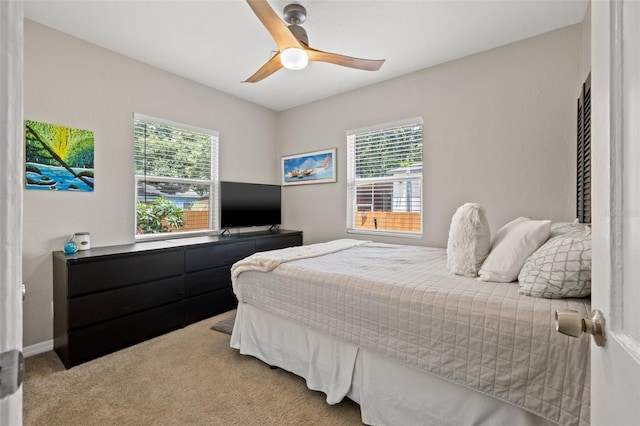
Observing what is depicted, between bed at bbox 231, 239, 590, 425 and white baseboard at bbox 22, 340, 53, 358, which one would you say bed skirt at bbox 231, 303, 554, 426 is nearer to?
bed at bbox 231, 239, 590, 425

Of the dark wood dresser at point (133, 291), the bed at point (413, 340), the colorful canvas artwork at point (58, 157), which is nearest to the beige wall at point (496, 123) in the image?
the bed at point (413, 340)

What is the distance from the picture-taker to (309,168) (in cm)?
427

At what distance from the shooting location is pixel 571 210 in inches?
98.3

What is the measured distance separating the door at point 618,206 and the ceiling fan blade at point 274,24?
1.59 meters

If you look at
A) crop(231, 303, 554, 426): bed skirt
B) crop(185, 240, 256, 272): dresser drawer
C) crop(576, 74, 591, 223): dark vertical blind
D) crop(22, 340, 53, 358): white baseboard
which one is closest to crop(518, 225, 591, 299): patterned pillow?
crop(231, 303, 554, 426): bed skirt

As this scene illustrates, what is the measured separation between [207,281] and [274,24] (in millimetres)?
2454

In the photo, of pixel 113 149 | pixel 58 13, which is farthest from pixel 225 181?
pixel 58 13

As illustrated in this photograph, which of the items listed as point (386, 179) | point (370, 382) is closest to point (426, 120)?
point (386, 179)

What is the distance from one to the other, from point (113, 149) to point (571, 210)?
4.19 metres

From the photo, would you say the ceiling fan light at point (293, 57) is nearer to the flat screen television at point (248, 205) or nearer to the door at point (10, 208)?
the door at point (10, 208)

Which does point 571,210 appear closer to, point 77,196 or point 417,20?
point 417,20

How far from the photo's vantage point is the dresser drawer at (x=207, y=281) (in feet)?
9.73

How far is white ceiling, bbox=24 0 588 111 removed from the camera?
7.31 feet

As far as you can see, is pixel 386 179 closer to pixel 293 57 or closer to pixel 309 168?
pixel 309 168
